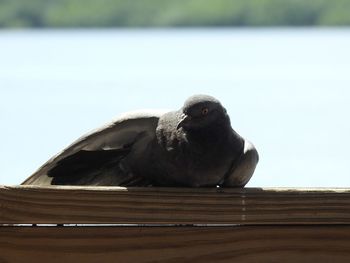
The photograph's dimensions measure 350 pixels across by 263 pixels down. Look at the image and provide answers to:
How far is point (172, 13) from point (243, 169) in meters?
2.81

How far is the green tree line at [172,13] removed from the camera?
404cm

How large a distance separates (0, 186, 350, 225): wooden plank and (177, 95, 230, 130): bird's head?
25cm

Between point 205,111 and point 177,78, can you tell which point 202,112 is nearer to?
point 205,111

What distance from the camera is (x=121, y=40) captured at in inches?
163

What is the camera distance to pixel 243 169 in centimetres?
165

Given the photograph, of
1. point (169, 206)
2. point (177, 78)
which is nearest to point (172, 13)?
point (177, 78)

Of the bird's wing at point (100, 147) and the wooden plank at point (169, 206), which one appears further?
the bird's wing at point (100, 147)

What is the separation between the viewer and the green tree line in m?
4.04

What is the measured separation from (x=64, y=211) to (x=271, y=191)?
36cm
